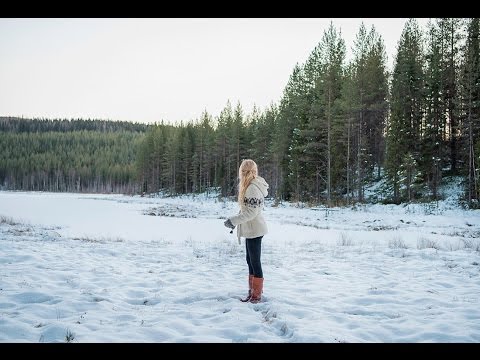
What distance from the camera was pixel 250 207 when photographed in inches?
227

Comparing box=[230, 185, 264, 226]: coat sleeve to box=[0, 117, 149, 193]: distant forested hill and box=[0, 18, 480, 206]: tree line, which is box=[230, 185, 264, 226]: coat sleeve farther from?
box=[0, 117, 149, 193]: distant forested hill

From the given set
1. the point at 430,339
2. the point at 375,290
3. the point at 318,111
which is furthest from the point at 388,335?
the point at 318,111

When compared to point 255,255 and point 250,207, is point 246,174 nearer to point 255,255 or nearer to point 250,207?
point 250,207

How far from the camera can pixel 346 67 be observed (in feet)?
131

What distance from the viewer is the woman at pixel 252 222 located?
225 inches

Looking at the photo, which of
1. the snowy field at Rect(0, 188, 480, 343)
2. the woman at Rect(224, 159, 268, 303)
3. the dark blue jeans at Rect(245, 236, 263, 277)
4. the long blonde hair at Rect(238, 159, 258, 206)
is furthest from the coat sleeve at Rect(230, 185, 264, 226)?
the snowy field at Rect(0, 188, 480, 343)

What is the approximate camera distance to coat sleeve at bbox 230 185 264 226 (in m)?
5.68

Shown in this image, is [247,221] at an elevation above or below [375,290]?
above

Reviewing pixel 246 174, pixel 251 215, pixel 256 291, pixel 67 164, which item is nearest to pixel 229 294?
pixel 256 291

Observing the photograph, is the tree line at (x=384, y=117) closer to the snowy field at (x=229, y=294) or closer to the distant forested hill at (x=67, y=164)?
the snowy field at (x=229, y=294)

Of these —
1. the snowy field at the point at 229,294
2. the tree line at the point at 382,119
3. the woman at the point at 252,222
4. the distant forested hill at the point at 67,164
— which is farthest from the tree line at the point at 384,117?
the distant forested hill at the point at 67,164

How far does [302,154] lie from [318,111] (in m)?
5.06

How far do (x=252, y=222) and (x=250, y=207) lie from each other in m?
0.26
